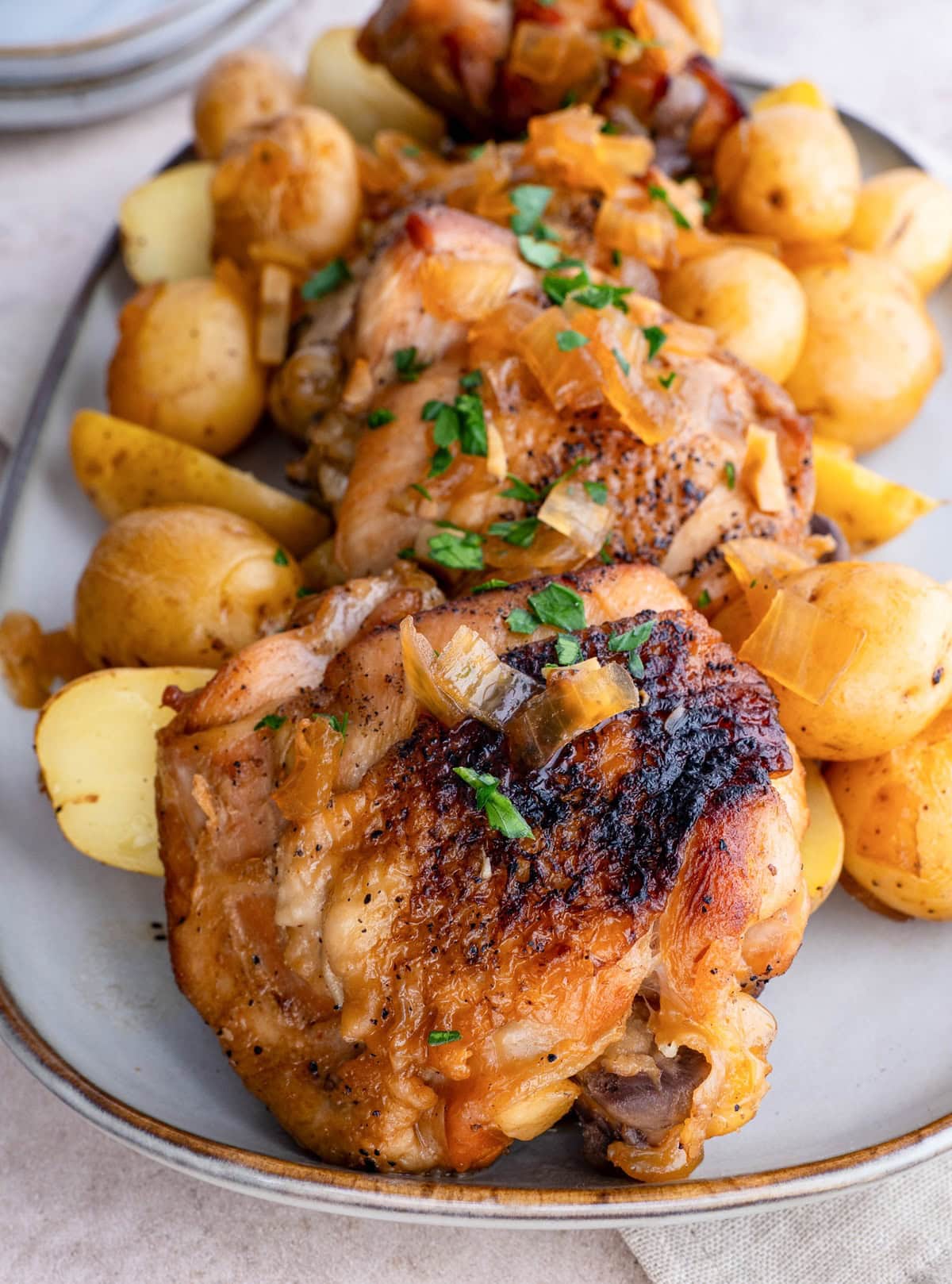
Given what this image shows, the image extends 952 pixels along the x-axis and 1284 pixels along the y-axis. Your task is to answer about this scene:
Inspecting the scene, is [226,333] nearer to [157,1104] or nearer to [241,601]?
[241,601]

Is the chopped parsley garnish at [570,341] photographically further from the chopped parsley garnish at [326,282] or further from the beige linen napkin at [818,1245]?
the beige linen napkin at [818,1245]

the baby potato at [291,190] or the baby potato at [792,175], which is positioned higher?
the baby potato at [792,175]

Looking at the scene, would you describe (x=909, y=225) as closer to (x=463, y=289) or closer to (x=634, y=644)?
(x=463, y=289)

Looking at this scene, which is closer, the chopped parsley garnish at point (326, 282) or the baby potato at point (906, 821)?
the baby potato at point (906, 821)

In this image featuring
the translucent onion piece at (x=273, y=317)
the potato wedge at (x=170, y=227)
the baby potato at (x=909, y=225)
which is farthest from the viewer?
the potato wedge at (x=170, y=227)

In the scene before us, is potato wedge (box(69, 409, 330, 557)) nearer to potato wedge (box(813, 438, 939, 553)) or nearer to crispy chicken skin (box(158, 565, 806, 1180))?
crispy chicken skin (box(158, 565, 806, 1180))

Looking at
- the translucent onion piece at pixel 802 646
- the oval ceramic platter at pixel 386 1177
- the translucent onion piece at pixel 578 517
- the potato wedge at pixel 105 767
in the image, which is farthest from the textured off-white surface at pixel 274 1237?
the translucent onion piece at pixel 578 517

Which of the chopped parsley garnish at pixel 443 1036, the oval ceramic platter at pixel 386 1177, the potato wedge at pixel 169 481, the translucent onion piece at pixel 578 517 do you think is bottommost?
the oval ceramic platter at pixel 386 1177

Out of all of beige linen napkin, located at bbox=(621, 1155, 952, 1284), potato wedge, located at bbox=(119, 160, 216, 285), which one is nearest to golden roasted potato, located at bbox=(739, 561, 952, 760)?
beige linen napkin, located at bbox=(621, 1155, 952, 1284)
